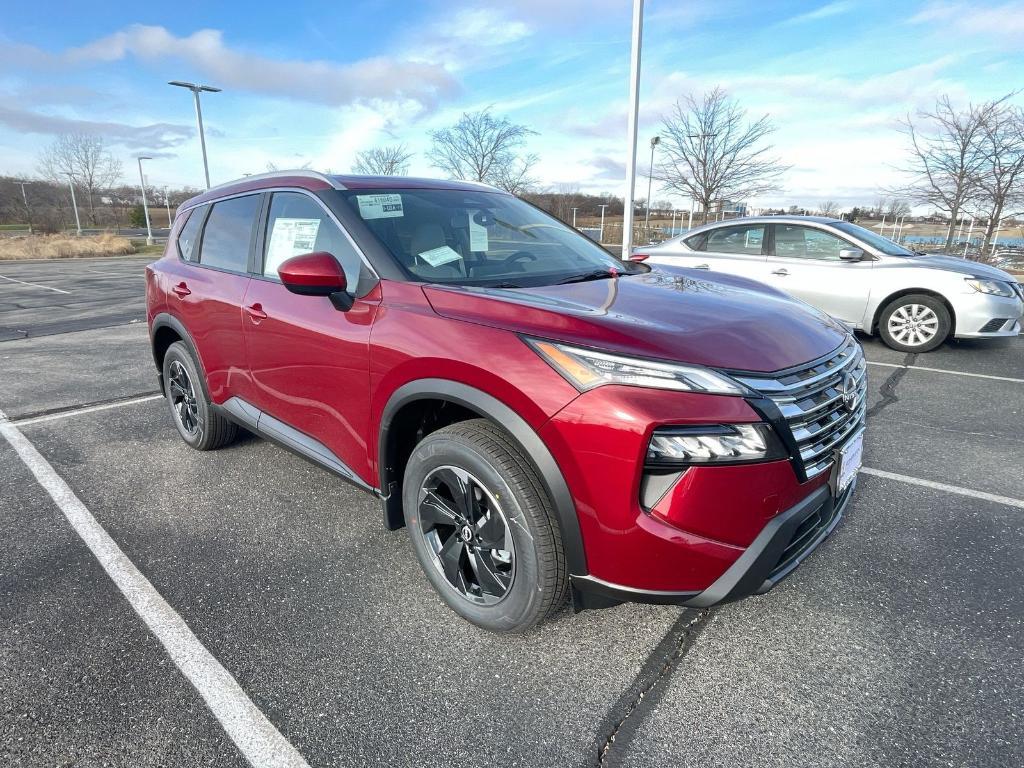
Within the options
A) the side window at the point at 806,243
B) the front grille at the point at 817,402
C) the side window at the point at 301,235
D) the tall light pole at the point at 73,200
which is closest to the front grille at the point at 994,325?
the side window at the point at 806,243

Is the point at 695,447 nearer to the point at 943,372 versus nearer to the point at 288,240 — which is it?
the point at 288,240

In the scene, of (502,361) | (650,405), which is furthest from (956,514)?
(502,361)

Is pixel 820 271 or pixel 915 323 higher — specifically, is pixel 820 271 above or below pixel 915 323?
above

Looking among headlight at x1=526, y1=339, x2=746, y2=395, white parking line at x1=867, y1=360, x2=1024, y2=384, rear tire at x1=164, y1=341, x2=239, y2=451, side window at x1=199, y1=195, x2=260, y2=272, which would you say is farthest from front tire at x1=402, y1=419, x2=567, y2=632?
white parking line at x1=867, y1=360, x2=1024, y2=384

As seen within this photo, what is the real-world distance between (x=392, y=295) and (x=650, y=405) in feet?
3.69

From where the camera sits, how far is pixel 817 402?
1.92 metres

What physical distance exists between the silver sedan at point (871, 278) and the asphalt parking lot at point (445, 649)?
374 centimetres

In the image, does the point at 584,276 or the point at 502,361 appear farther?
the point at 584,276

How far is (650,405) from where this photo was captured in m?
1.67

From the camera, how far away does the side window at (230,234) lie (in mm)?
3178

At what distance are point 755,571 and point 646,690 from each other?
577 millimetres

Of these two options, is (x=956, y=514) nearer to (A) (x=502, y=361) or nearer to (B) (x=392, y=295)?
(A) (x=502, y=361)

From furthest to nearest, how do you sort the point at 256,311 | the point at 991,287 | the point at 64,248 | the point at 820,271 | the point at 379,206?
the point at 64,248
the point at 820,271
the point at 991,287
the point at 256,311
the point at 379,206

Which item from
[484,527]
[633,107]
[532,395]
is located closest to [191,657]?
[484,527]
